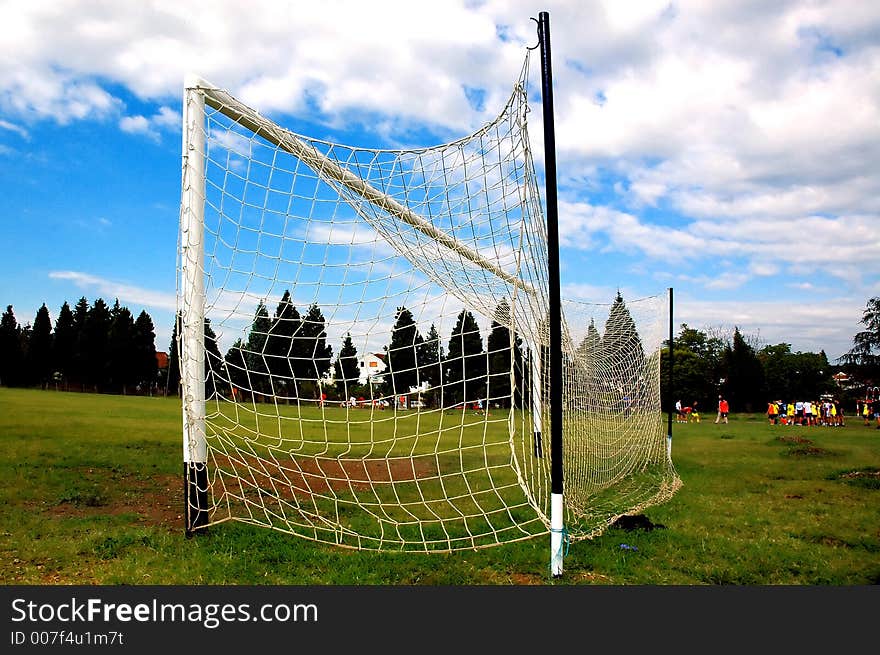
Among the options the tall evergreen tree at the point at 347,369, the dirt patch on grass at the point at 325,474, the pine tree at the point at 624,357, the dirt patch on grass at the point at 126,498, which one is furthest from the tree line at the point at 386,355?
the pine tree at the point at 624,357

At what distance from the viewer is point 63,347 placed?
143 ft

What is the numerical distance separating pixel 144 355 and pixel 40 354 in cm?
770

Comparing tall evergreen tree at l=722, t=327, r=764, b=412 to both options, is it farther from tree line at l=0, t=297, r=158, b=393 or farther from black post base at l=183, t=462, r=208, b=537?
black post base at l=183, t=462, r=208, b=537

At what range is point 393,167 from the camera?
18.9ft

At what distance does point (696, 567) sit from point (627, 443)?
5.27 metres

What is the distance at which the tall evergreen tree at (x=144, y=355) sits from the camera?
138 feet

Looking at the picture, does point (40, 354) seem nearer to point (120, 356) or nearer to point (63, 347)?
point (63, 347)

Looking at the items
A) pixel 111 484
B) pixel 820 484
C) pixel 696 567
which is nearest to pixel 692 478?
pixel 820 484

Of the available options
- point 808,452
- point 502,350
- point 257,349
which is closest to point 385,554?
point 502,350

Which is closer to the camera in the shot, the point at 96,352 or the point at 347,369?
the point at 347,369

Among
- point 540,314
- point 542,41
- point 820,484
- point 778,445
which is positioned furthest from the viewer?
point 778,445

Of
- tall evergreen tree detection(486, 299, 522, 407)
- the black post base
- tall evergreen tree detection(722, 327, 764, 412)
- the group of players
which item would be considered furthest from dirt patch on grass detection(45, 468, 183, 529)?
tall evergreen tree detection(722, 327, 764, 412)

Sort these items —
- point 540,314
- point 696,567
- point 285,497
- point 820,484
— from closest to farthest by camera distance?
point 696,567
point 540,314
point 285,497
point 820,484

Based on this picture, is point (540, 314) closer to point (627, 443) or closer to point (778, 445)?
point (627, 443)
